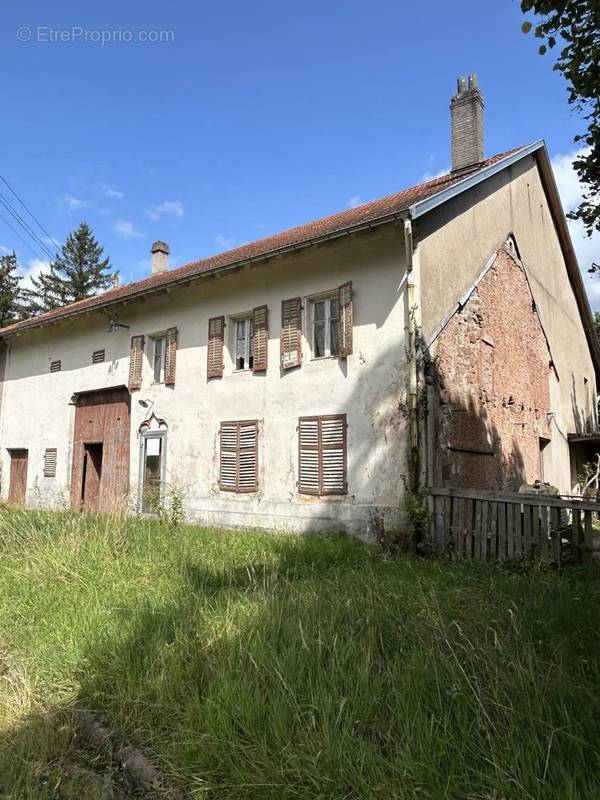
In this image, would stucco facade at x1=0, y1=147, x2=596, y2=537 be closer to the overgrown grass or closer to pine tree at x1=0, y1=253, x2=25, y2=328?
the overgrown grass

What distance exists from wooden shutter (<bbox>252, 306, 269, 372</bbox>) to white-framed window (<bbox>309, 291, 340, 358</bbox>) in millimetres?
1112

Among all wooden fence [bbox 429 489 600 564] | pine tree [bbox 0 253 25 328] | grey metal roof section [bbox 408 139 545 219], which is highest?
pine tree [bbox 0 253 25 328]

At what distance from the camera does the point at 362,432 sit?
1040 cm

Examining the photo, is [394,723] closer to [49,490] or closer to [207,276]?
[207,276]

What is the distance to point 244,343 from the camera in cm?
1287

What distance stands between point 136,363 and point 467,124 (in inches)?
394

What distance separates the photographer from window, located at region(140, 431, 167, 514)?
45.3ft

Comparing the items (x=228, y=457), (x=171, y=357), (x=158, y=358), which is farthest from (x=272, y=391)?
(x=158, y=358)

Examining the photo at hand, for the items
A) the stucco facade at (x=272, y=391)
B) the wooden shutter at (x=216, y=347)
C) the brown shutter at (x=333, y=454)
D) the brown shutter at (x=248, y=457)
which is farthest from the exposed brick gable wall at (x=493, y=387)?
the wooden shutter at (x=216, y=347)

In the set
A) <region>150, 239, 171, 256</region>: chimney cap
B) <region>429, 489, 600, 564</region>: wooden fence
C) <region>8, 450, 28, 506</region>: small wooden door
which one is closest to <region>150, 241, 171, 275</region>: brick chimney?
<region>150, 239, 171, 256</region>: chimney cap

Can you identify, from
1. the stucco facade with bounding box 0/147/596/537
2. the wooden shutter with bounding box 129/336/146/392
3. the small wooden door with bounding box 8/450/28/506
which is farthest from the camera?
the small wooden door with bounding box 8/450/28/506

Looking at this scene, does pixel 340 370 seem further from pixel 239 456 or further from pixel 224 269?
pixel 224 269

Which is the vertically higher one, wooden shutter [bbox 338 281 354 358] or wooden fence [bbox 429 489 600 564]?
wooden shutter [bbox 338 281 354 358]

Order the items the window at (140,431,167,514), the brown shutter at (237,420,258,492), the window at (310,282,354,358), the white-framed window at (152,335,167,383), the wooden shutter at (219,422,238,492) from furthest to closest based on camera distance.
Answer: the white-framed window at (152,335,167,383) → the window at (140,431,167,514) → the wooden shutter at (219,422,238,492) → the brown shutter at (237,420,258,492) → the window at (310,282,354,358)
